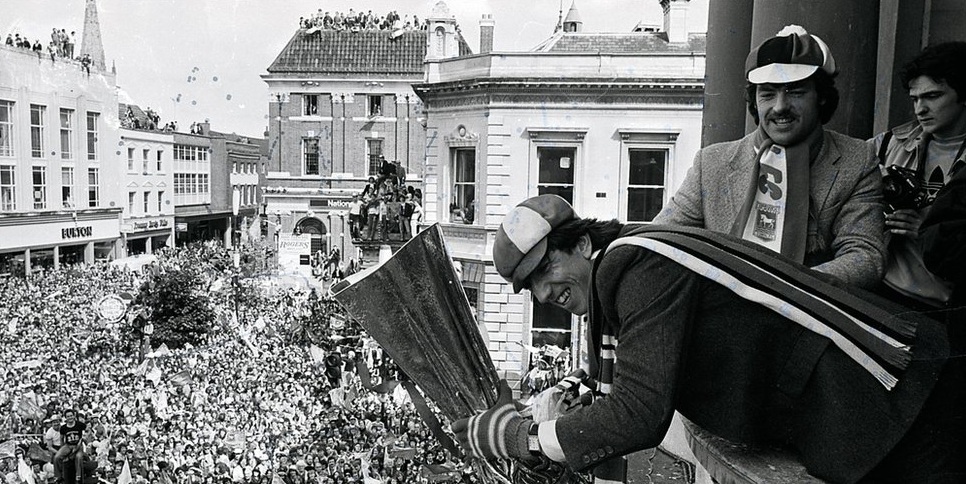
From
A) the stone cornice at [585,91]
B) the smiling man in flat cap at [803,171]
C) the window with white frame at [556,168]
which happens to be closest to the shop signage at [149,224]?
the stone cornice at [585,91]

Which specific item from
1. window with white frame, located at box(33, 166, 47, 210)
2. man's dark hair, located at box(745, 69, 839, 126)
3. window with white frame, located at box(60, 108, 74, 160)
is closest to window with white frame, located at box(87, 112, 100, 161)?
window with white frame, located at box(60, 108, 74, 160)

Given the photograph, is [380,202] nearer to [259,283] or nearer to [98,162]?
[259,283]

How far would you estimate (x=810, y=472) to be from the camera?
7.39 feet

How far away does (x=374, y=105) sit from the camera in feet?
152

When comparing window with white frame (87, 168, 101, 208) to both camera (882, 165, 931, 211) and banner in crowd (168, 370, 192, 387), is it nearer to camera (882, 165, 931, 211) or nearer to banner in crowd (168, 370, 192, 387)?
banner in crowd (168, 370, 192, 387)

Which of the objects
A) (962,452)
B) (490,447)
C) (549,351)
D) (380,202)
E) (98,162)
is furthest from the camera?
(98,162)

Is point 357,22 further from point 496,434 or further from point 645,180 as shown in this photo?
point 496,434

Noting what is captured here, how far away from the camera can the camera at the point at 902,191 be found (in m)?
2.41

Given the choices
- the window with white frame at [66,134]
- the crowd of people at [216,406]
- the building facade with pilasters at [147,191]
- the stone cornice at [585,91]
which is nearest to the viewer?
the crowd of people at [216,406]

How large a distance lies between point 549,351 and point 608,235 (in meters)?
14.8

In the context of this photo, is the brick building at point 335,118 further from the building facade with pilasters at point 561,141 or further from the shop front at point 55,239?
the building facade with pilasters at point 561,141

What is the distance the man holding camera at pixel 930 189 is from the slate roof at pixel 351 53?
43.9 metres

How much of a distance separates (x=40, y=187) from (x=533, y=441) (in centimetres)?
4333

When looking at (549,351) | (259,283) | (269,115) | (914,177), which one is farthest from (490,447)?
(269,115)
